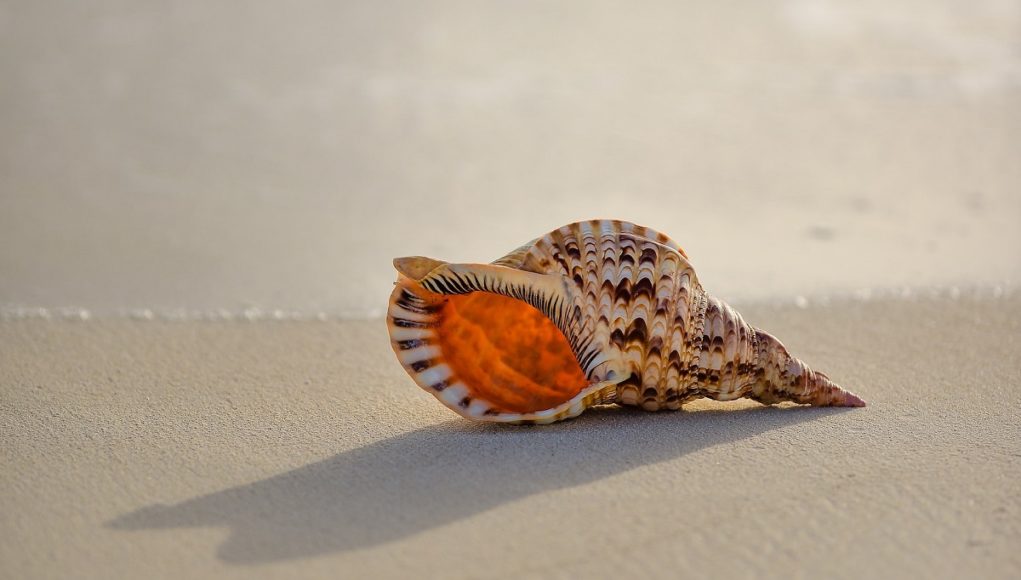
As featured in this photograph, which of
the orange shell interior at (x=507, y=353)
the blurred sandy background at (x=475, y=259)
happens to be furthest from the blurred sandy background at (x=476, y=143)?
the orange shell interior at (x=507, y=353)

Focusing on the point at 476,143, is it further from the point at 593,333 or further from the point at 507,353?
the point at 593,333

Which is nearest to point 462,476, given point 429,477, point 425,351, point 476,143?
point 429,477

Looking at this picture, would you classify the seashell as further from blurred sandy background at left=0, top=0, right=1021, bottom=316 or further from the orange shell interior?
blurred sandy background at left=0, top=0, right=1021, bottom=316

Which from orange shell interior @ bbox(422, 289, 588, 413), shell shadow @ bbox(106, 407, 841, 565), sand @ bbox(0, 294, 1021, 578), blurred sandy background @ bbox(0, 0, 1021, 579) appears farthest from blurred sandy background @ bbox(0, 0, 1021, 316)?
shell shadow @ bbox(106, 407, 841, 565)

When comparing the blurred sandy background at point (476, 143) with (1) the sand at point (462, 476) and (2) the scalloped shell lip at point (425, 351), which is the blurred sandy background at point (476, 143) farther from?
(2) the scalloped shell lip at point (425, 351)

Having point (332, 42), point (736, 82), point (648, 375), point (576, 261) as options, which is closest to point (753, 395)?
point (648, 375)

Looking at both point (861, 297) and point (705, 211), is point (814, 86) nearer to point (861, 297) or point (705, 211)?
point (705, 211)
